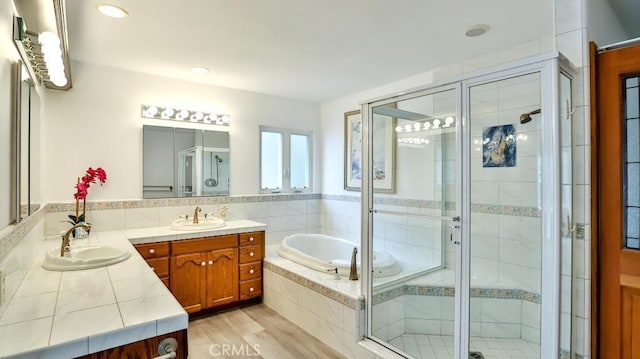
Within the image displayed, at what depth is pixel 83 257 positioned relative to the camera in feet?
7.36

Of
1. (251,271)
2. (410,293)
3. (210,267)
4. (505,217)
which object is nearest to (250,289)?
(251,271)

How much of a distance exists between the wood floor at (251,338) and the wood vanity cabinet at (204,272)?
18 centimetres

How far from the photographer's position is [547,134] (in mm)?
1679

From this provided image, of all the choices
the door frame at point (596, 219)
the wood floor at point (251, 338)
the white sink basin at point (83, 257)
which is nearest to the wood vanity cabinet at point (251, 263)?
the wood floor at point (251, 338)

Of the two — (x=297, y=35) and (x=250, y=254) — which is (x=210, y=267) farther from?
(x=297, y=35)

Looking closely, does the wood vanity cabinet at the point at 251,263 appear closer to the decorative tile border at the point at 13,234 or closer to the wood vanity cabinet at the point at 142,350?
the decorative tile border at the point at 13,234

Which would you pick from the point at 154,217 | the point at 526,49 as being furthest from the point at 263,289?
the point at 526,49

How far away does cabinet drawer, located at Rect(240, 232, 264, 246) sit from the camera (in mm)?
3480

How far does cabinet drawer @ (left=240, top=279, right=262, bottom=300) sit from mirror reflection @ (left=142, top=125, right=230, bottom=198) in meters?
1.08

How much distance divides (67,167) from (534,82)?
3.74 meters

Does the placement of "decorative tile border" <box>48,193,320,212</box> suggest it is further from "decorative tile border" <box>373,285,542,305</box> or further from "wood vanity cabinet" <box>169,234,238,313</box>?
"decorative tile border" <box>373,285,542,305</box>

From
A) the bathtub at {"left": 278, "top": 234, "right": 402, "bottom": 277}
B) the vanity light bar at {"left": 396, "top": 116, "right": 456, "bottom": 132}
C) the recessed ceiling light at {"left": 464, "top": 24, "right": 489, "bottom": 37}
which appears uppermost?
the recessed ceiling light at {"left": 464, "top": 24, "right": 489, "bottom": 37}

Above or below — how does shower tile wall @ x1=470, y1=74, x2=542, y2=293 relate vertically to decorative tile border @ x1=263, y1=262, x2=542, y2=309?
above

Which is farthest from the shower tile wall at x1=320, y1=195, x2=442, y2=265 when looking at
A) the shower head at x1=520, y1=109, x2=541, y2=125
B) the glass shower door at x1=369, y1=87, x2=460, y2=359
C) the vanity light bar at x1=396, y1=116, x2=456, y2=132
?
the shower head at x1=520, y1=109, x2=541, y2=125
